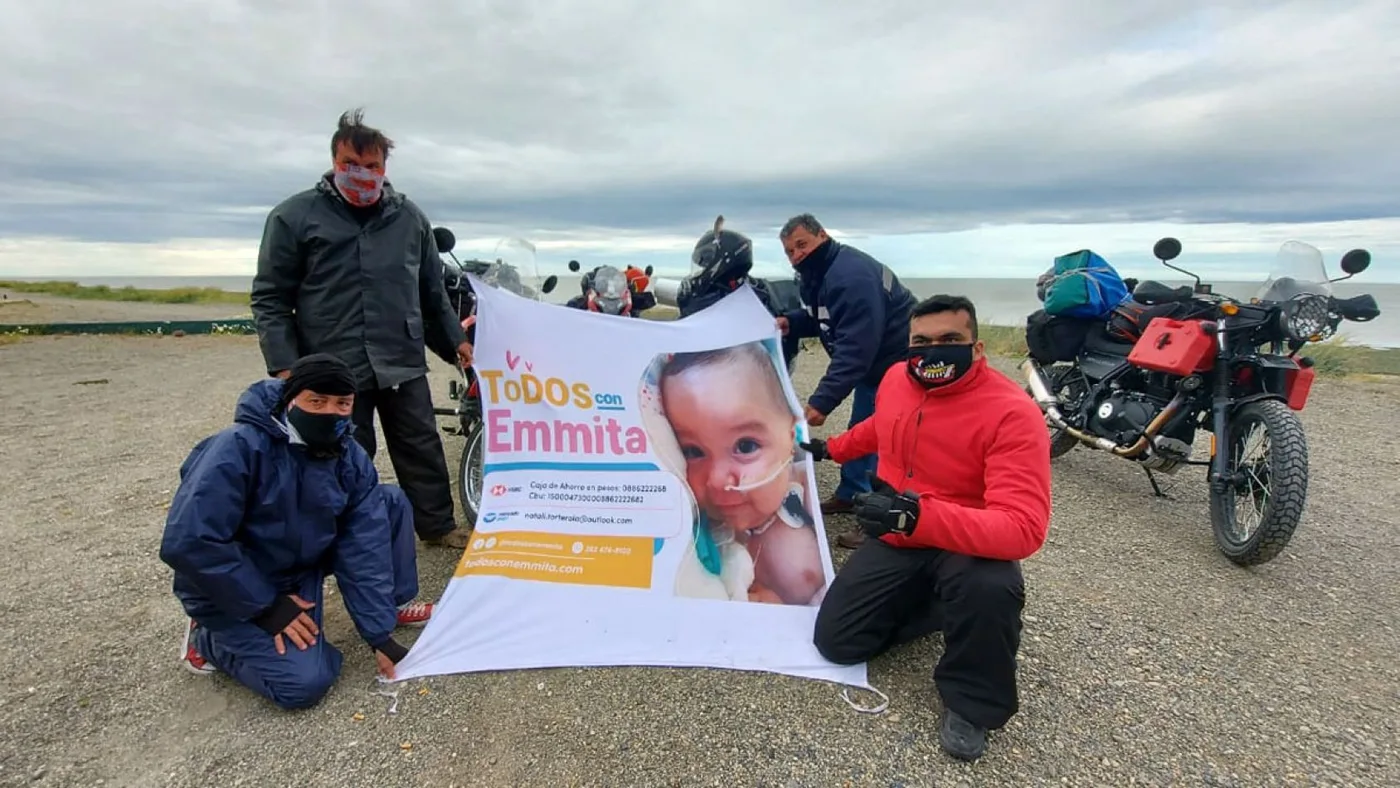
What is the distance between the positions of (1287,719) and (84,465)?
7.22 meters

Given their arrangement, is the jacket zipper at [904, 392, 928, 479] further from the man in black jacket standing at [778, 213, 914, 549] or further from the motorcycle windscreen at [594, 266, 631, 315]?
the motorcycle windscreen at [594, 266, 631, 315]

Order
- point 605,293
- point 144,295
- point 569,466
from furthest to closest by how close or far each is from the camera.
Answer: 1. point 144,295
2. point 605,293
3. point 569,466

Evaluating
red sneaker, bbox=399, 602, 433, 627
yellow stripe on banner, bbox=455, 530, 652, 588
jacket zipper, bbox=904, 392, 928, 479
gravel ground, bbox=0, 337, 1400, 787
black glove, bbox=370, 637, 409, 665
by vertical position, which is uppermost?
jacket zipper, bbox=904, 392, 928, 479

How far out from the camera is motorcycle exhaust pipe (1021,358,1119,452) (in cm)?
443

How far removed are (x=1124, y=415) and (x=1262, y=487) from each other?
0.84m

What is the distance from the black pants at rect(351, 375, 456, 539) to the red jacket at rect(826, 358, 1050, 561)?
2194 mm

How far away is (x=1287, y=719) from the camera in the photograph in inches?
93.2

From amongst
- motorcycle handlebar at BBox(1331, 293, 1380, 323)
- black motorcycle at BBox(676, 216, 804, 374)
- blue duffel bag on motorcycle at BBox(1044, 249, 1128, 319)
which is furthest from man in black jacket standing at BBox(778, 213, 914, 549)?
motorcycle handlebar at BBox(1331, 293, 1380, 323)

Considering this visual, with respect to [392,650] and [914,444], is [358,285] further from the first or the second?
[914,444]

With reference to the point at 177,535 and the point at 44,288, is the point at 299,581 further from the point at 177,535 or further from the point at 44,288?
the point at 44,288

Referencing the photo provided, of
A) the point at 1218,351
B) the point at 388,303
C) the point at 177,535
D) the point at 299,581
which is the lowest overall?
the point at 299,581

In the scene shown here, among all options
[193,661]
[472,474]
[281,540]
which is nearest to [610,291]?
[472,474]

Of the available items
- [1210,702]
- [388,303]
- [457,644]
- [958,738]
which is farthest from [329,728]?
[1210,702]

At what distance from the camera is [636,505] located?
317 centimetres
